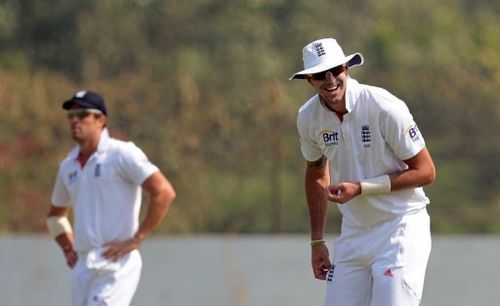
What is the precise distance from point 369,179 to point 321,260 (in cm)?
67

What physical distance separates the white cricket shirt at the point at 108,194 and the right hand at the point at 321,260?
1.53m

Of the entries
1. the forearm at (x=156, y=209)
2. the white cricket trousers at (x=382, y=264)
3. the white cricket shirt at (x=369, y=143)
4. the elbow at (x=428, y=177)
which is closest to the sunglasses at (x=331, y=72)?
the white cricket shirt at (x=369, y=143)

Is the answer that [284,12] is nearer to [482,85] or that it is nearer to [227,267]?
[482,85]

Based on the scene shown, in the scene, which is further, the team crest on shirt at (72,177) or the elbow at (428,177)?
the team crest on shirt at (72,177)

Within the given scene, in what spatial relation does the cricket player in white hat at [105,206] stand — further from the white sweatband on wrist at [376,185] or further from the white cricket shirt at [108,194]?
the white sweatband on wrist at [376,185]

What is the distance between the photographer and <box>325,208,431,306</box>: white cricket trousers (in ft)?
19.4

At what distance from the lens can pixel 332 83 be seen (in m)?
5.91

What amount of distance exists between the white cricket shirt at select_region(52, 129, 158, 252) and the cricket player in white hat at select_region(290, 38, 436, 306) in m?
Result: 1.71

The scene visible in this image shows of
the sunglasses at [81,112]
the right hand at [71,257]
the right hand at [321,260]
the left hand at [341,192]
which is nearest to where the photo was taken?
the left hand at [341,192]

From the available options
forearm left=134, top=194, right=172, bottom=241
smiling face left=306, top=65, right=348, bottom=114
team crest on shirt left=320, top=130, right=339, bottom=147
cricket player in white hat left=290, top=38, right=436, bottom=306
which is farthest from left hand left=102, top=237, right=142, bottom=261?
smiling face left=306, top=65, right=348, bottom=114

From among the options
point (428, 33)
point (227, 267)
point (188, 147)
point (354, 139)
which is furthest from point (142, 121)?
point (428, 33)

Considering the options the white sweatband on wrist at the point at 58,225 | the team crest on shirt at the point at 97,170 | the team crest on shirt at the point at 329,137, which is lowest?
the white sweatband on wrist at the point at 58,225

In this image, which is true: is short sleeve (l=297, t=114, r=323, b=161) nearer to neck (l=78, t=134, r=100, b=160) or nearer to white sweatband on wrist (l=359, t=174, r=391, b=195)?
white sweatband on wrist (l=359, t=174, r=391, b=195)

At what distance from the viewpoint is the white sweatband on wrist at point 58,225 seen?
27.0 feet
